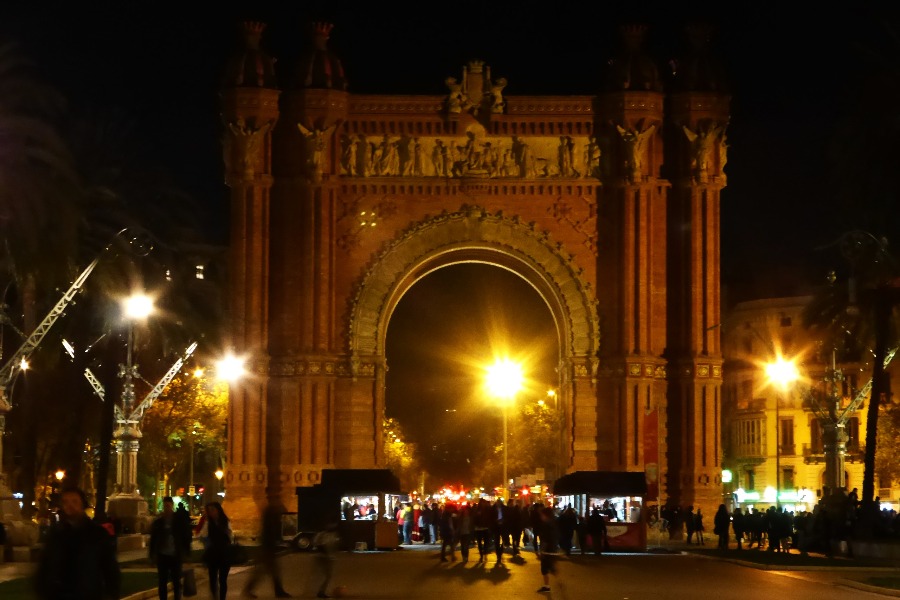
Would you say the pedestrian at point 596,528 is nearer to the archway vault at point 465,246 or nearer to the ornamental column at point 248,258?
the archway vault at point 465,246

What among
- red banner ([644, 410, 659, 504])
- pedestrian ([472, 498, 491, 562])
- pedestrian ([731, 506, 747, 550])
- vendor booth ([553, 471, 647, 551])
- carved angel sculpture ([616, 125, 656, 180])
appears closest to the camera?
pedestrian ([472, 498, 491, 562])

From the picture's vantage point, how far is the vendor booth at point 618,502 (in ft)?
157

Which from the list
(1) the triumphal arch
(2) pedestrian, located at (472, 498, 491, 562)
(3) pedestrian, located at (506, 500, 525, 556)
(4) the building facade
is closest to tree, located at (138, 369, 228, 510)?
(1) the triumphal arch

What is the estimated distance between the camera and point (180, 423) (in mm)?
70875

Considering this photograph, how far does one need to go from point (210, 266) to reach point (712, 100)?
64.0ft

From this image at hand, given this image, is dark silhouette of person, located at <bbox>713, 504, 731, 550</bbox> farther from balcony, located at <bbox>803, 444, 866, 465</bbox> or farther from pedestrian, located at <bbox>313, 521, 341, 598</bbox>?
balcony, located at <bbox>803, 444, 866, 465</bbox>

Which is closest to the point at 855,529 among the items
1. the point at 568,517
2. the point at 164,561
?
the point at 568,517

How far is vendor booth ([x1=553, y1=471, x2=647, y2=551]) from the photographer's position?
157ft

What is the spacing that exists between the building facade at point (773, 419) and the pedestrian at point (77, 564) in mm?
73963

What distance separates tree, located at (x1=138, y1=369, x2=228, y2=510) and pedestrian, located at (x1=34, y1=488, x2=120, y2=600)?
53797 millimetres

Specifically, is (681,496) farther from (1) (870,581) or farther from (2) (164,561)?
(2) (164,561)

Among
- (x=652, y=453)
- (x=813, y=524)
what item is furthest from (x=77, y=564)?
(x=652, y=453)

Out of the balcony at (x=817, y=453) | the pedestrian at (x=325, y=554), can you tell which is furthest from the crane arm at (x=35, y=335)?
the balcony at (x=817, y=453)

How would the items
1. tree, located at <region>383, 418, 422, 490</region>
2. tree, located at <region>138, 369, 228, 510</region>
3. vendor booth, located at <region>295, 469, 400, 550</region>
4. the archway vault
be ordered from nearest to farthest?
vendor booth, located at <region>295, 469, 400, 550</region> → the archway vault → tree, located at <region>138, 369, 228, 510</region> → tree, located at <region>383, 418, 422, 490</region>
